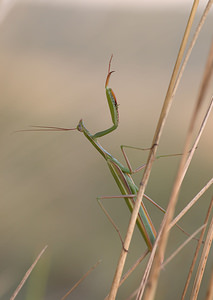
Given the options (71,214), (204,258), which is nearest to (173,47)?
(71,214)

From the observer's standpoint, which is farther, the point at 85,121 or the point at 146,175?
the point at 85,121

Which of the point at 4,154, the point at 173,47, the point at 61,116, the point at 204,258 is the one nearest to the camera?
the point at 204,258

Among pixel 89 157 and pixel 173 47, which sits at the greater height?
pixel 173 47

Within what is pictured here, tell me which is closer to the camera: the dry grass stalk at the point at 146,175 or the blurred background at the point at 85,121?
the dry grass stalk at the point at 146,175

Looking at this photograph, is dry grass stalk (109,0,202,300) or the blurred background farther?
the blurred background

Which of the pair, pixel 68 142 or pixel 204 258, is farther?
pixel 68 142

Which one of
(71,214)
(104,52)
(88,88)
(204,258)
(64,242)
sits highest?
(104,52)

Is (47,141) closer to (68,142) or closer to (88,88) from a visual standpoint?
(68,142)

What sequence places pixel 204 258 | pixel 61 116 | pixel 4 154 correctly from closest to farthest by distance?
pixel 204 258 → pixel 4 154 → pixel 61 116
